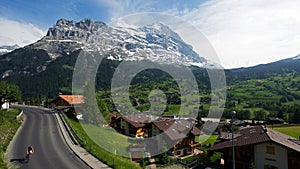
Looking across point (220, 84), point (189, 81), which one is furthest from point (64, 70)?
point (220, 84)

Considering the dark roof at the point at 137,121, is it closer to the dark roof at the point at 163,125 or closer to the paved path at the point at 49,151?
the dark roof at the point at 163,125

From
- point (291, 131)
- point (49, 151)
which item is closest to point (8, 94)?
point (49, 151)

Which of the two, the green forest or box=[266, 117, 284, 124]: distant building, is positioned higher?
the green forest

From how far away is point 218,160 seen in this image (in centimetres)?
3747

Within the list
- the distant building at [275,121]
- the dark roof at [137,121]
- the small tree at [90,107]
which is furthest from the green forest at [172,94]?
the small tree at [90,107]

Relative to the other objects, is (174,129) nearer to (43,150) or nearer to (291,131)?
(43,150)

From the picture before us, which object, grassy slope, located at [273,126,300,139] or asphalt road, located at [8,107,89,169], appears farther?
grassy slope, located at [273,126,300,139]

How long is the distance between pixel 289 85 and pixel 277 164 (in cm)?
17180

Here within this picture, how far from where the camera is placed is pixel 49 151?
2173cm

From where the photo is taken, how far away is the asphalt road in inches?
724

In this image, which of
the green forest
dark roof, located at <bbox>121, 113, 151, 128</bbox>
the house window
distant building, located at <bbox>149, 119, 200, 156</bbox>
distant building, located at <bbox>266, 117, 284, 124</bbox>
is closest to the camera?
the house window

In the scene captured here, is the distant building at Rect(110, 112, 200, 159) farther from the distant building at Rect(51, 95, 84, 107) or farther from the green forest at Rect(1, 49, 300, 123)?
the green forest at Rect(1, 49, 300, 123)

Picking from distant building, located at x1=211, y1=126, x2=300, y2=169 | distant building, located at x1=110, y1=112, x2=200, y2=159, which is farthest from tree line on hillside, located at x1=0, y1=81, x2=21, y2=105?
distant building, located at x1=211, y1=126, x2=300, y2=169

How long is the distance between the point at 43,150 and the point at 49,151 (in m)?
0.61
